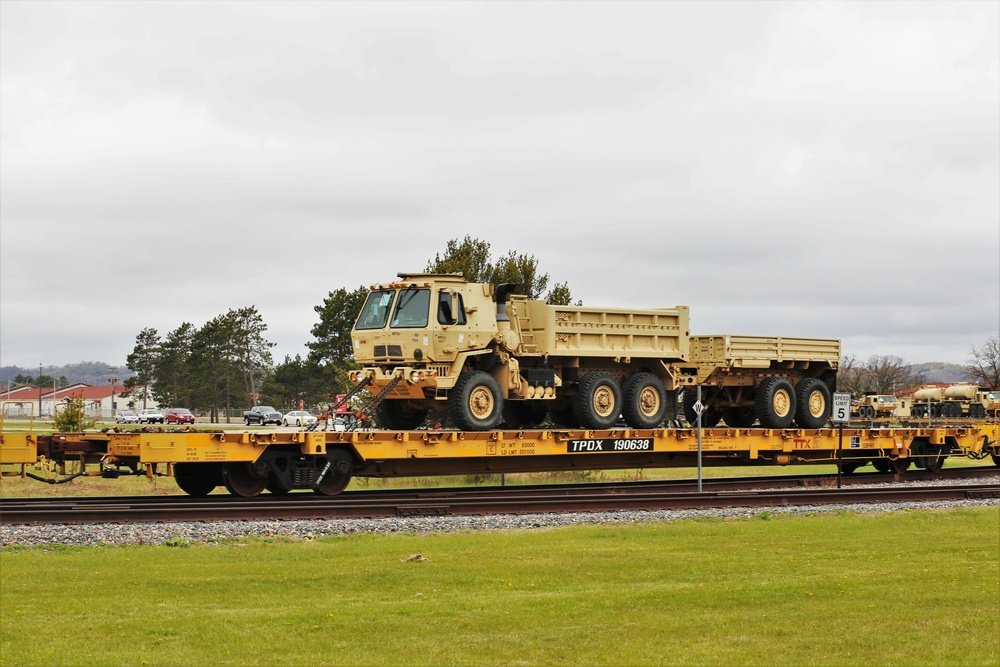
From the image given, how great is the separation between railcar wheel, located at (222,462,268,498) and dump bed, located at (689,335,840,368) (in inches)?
412

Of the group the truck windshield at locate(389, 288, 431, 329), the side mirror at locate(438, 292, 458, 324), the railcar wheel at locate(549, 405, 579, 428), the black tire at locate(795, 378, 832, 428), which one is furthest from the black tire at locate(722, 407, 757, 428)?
the truck windshield at locate(389, 288, 431, 329)

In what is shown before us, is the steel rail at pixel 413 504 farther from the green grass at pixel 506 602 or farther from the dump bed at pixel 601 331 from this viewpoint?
the dump bed at pixel 601 331

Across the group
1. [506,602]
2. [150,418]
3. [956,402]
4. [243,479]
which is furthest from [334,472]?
[150,418]

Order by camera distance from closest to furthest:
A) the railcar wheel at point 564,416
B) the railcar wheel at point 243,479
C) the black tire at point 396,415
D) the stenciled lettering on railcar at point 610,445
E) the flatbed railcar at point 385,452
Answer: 1. the flatbed railcar at point 385,452
2. the railcar wheel at point 243,479
3. the stenciled lettering on railcar at point 610,445
4. the black tire at point 396,415
5. the railcar wheel at point 564,416

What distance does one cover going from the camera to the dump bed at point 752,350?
83.5 feet

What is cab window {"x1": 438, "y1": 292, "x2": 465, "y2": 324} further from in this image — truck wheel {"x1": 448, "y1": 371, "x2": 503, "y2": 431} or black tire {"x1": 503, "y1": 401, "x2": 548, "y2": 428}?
black tire {"x1": 503, "y1": 401, "x2": 548, "y2": 428}

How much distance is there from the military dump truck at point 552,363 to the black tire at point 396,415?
2 cm

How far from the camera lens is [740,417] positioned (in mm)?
28047

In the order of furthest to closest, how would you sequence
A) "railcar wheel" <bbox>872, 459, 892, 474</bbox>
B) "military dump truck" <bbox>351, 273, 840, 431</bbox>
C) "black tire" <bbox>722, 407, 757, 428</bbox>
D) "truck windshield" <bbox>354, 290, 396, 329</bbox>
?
1. "railcar wheel" <bbox>872, 459, 892, 474</bbox>
2. "black tire" <bbox>722, 407, 757, 428</bbox>
3. "truck windshield" <bbox>354, 290, 396, 329</bbox>
4. "military dump truck" <bbox>351, 273, 840, 431</bbox>

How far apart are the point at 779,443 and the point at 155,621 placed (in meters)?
17.4

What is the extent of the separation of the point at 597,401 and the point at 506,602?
39.4 feet

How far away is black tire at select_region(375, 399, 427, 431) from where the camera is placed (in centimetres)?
2323

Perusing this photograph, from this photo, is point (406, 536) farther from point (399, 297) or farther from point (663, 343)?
point (663, 343)

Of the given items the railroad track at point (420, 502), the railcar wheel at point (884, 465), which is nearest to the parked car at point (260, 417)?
the railcar wheel at point (884, 465)
